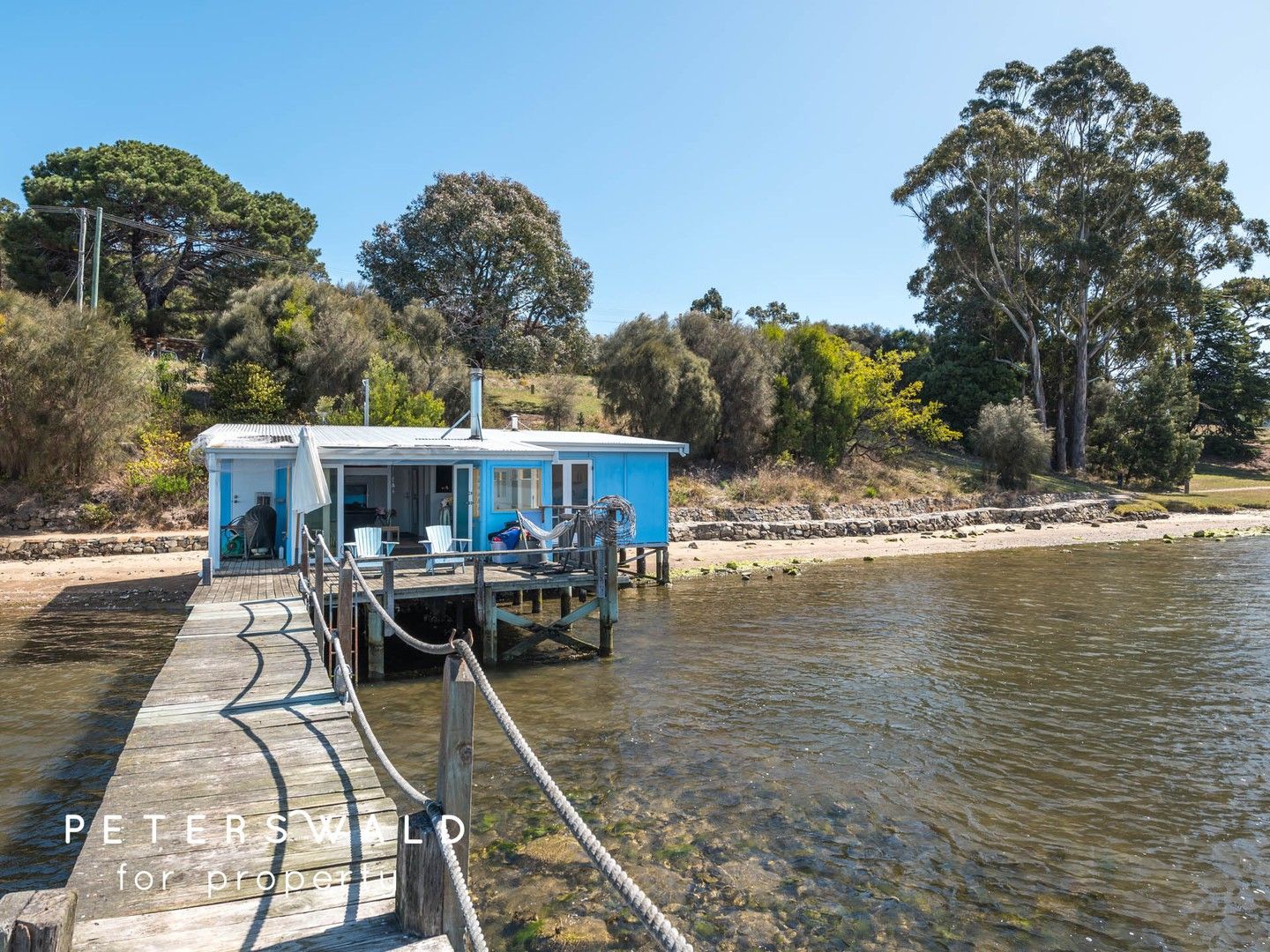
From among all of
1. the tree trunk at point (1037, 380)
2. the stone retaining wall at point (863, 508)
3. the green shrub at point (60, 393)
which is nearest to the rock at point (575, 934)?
the stone retaining wall at point (863, 508)

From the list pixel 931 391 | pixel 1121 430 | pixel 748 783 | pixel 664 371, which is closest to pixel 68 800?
pixel 748 783

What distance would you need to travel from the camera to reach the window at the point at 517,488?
17469 mm

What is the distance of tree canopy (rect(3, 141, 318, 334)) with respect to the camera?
108 feet

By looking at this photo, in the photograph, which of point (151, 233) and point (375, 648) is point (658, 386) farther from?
point (151, 233)

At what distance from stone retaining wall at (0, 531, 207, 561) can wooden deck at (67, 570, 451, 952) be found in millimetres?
15014

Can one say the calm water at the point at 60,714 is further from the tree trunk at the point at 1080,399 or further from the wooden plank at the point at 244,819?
the tree trunk at the point at 1080,399

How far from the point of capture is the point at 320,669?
8.62 meters

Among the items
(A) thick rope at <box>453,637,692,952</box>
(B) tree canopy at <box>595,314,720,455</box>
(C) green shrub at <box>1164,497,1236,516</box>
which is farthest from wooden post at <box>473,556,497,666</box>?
(C) green shrub at <box>1164,497,1236,516</box>

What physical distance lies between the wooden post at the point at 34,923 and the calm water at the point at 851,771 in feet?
13.2

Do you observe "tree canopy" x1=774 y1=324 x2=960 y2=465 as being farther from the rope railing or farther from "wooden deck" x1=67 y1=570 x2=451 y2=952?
the rope railing

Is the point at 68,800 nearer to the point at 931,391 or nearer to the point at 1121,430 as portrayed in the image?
the point at 931,391

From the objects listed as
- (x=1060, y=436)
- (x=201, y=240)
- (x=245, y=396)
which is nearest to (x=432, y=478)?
(x=245, y=396)

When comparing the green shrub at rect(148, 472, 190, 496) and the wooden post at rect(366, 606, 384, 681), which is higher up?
the green shrub at rect(148, 472, 190, 496)

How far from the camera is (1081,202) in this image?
4134 centimetres
